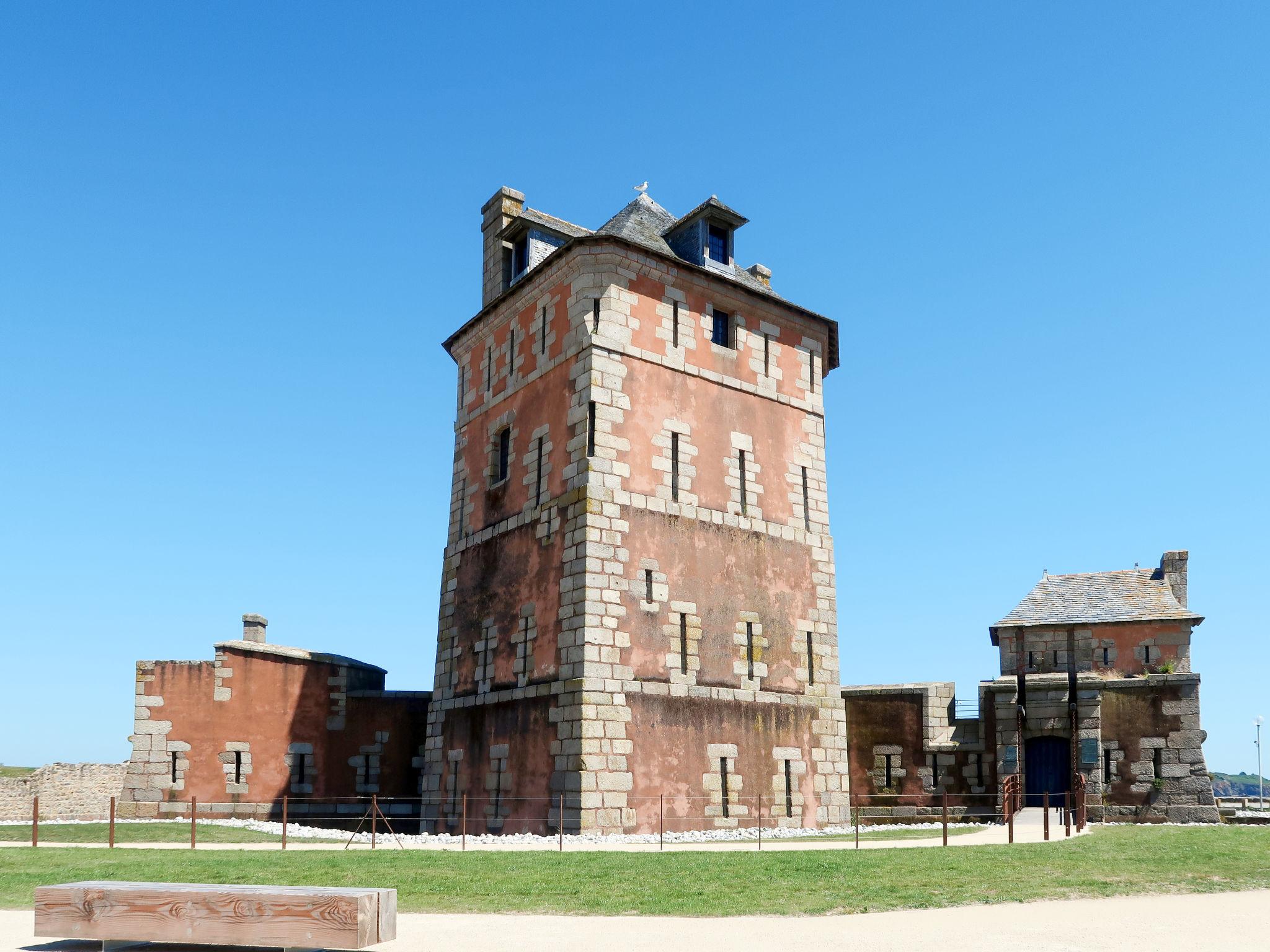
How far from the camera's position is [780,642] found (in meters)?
23.9

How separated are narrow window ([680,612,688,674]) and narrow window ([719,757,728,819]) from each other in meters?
1.86

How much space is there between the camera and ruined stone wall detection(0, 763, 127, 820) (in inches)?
985

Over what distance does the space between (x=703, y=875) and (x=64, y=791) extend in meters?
18.9

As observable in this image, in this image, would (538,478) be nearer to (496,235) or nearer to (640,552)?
(640,552)

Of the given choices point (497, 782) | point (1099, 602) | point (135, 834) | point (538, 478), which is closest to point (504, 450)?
point (538, 478)

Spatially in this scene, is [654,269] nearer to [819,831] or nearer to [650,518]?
[650,518]

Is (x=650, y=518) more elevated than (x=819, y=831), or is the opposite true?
(x=650, y=518)

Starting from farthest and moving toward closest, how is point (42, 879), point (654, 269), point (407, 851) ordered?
point (654, 269) → point (407, 851) → point (42, 879)

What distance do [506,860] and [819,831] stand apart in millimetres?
9464

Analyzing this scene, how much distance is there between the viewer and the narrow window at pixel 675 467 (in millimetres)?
23078

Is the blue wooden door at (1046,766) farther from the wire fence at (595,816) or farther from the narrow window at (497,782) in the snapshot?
the narrow window at (497,782)

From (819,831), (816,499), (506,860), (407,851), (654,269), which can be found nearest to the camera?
(506,860)

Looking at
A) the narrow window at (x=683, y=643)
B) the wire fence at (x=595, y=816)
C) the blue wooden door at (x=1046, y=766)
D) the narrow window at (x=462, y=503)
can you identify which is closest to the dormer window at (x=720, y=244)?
the narrow window at (x=462, y=503)

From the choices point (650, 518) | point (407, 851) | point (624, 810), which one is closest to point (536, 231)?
point (650, 518)
